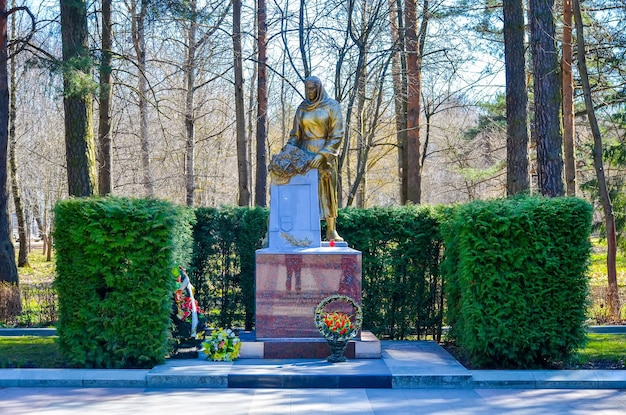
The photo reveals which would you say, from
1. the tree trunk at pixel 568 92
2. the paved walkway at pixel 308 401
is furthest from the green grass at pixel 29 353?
the tree trunk at pixel 568 92

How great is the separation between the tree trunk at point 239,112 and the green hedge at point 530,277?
10.5 metres

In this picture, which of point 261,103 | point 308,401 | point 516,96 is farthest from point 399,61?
point 308,401

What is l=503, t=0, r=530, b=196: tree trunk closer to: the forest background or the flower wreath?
the forest background

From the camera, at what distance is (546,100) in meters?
13.9

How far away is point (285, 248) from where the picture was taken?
33.0ft

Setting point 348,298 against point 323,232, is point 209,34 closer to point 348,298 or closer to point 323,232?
point 323,232

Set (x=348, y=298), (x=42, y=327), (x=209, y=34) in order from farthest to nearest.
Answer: (x=209, y=34) < (x=42, y=327) < (x=348, y=298)

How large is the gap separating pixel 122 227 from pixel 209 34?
1212 centimetres

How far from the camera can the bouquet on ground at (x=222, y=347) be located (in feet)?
30.3

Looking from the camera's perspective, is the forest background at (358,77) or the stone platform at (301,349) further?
the forest background at (358,77)

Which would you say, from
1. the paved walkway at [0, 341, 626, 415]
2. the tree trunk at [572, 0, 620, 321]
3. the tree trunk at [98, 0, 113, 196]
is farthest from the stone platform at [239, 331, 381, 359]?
the tree trunk at [98, 0, 113, 196]

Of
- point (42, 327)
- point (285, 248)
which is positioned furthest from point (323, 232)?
point (42, 327)

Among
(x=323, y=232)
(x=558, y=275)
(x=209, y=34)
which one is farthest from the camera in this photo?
(x=209, y=34)

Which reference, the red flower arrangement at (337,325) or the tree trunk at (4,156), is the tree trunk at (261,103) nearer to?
the tree trunk at (4,156)
